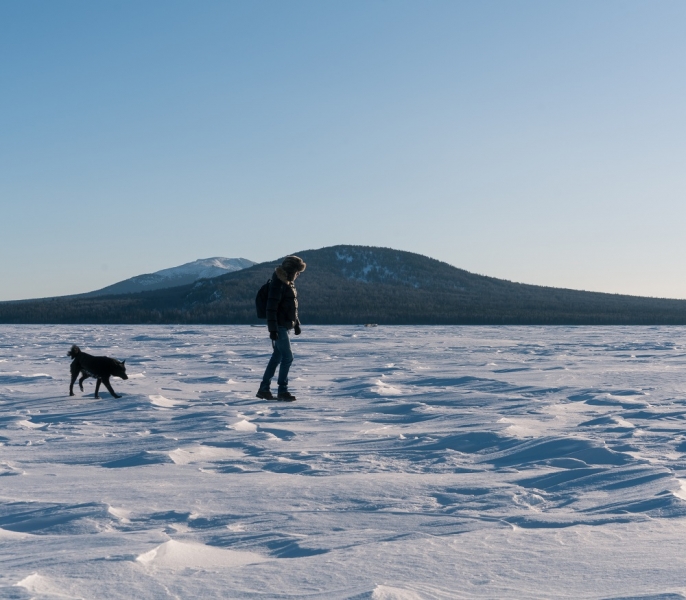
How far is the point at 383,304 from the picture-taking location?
388 feet

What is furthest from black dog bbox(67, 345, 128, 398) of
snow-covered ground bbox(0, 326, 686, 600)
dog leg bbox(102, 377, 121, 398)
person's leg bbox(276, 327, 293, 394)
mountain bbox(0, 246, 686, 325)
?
mountain bbox(0, 246, 686, 325)

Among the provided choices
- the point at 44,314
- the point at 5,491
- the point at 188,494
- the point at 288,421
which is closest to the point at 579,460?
the point at 188,494

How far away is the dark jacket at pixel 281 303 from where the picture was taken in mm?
9531

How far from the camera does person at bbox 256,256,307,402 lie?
952cm

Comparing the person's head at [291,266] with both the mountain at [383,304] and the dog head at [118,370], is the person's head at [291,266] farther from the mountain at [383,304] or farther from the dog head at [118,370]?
the mountain at [383,304]

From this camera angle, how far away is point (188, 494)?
4426mm

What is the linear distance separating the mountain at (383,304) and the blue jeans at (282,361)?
72137 millimetres

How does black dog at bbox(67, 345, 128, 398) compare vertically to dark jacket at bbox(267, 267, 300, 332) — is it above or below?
below

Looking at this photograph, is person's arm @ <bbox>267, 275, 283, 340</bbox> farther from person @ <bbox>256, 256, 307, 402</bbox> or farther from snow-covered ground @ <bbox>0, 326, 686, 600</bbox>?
snow-covered ground @ <bbox>0, 326, 686, 600</bbox>

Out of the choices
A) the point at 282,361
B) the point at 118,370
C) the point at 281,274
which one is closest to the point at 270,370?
the point at 282,361

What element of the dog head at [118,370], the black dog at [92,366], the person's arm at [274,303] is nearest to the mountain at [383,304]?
the dog head at [118,370]

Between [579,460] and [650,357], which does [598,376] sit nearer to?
[650,357]

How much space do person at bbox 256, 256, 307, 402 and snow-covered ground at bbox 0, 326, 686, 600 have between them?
42 centimetres

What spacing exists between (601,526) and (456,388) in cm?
727
